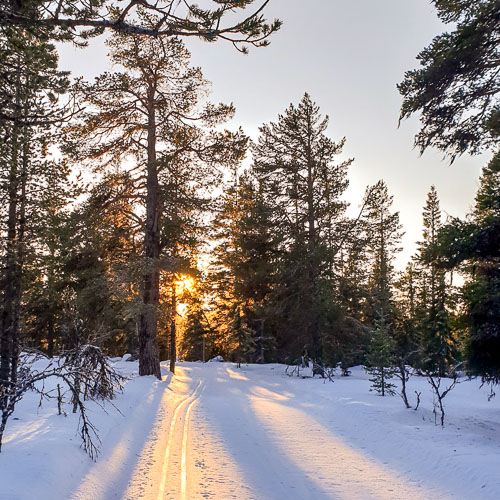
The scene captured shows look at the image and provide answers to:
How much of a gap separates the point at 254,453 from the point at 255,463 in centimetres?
69

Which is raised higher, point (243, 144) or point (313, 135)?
point (313, 135)

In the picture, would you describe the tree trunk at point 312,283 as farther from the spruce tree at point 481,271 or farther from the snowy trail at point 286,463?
the spruce tree at point 481,271

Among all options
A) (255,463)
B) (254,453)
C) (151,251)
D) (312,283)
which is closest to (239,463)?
(255,463)

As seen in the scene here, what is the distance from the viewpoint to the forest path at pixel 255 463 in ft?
20.2

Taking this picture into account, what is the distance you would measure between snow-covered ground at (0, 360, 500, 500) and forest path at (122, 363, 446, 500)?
0.02 meters

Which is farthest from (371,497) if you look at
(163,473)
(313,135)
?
(313,135)

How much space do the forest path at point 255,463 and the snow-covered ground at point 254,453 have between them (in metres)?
0.02

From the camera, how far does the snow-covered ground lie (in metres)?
6.09

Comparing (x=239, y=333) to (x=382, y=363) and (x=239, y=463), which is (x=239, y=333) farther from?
(x=239, y=463)

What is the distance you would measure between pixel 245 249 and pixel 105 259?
1246 centimetres

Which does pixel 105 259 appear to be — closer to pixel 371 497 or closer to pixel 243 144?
pixel 243 144

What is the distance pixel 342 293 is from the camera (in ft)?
85.9

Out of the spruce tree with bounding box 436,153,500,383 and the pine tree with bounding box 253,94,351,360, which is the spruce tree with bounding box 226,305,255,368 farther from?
the spruce tree with bounding box 436,153,500,383

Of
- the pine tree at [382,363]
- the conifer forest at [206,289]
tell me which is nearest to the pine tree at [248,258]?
the conifer forest at [206,289]
